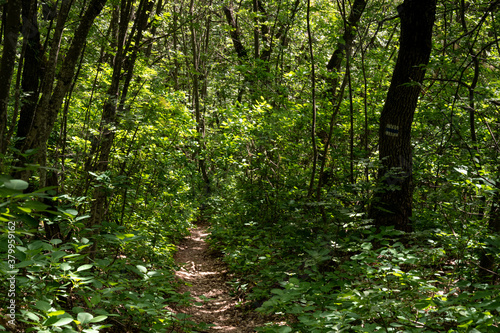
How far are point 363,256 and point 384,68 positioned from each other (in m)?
5.26

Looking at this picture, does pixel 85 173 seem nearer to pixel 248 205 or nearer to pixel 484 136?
pixel 248 205

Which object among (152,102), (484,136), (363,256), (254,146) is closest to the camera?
(363,256)

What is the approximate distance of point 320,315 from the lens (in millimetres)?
2574

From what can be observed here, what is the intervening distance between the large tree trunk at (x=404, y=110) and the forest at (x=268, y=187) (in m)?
0.02

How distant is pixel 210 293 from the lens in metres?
6.29

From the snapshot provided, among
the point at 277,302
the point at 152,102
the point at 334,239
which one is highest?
the point at 152,102

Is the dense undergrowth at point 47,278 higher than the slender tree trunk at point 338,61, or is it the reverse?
the slender tree trunk at point 338,61

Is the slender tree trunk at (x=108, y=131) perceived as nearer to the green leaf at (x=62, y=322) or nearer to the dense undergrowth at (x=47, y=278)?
the dense undergrowth at (x=47, y=278)

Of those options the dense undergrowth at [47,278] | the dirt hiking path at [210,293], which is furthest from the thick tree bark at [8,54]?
the dirt hiking path at [210,293]

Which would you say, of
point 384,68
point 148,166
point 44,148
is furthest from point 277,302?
point 384,68

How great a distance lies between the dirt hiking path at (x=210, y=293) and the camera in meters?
4.84

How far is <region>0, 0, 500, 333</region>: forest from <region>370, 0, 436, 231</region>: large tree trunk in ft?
0.06

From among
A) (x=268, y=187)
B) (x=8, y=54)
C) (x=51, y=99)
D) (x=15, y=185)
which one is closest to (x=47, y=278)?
(x=15, y=185)

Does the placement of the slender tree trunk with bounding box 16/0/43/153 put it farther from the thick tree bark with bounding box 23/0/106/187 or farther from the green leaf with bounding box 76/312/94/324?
the green leaf with bounding box 76/312/94/324
